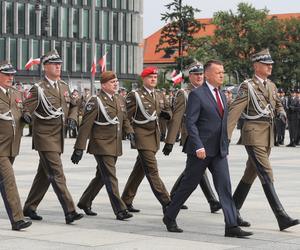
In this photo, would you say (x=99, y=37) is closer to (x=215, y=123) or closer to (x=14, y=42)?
(x=14, y=42)

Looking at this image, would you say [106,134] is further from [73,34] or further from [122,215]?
[73,34]

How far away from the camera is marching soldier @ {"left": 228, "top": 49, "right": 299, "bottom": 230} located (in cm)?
1085

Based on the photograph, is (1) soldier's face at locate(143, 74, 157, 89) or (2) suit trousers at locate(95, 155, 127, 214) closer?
(2) suit trousers at locate(95, 155, 127, 214)

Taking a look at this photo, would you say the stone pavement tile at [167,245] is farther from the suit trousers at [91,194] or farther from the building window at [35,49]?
the building window at [35,49]

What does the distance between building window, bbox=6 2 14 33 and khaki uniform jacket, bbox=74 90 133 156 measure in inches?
3003

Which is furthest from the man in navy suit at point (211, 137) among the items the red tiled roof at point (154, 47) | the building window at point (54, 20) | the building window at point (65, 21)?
the red tiled roof at point (154, 47)

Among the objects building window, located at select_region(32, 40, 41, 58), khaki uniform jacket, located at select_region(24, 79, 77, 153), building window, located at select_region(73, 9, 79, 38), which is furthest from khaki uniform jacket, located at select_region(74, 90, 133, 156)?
building window, located at select_region(73, 9, 79, 38)

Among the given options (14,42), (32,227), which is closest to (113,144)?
(32,227)

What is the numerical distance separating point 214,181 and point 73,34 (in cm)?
8463

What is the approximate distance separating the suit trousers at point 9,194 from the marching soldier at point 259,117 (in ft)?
8.18

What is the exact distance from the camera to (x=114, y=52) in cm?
9719

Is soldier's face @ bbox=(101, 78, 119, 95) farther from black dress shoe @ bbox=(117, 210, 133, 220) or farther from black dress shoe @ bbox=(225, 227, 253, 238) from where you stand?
black dress shoe @ bbox=(225, 227, 253, 238)

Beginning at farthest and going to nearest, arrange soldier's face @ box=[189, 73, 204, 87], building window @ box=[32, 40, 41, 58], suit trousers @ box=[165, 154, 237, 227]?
building window @ box=[32, 40, 41, 58] → soldier's face @ box=[189, 73, 204, 87] → suit trousers @ box=[165, 154, 237, 227]

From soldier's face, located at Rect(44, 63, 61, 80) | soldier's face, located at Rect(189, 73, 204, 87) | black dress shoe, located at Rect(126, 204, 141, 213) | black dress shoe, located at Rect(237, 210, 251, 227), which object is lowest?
black dress shoe, located at Rect(126, 204, 141, 213)
